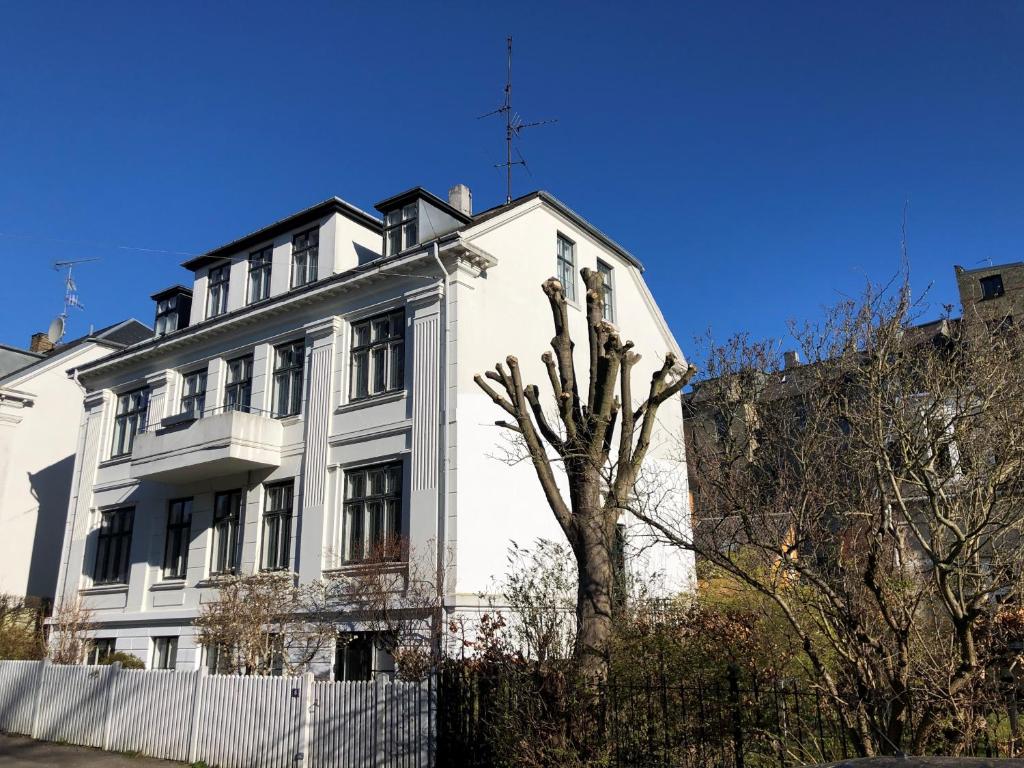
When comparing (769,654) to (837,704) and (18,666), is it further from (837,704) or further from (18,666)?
(18,666)

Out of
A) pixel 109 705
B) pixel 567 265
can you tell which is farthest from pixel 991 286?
pixel 109 705

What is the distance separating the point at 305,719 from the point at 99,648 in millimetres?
13411

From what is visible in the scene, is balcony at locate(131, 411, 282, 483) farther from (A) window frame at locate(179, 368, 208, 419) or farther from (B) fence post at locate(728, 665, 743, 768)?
(B) fence post at locate(728, 665, 743, 768)

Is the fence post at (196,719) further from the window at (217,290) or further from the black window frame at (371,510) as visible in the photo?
the window at (217,290)

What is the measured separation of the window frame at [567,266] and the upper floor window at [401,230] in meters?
3.95

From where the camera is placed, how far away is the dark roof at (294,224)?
20.6 meters

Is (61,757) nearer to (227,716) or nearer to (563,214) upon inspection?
(227,716)

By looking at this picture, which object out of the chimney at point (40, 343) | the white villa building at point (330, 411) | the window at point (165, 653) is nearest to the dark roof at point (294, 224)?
A: the white villa building at point (330, 411)

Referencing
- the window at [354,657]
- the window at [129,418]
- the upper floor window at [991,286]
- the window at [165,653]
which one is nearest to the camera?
the window at [354,657]

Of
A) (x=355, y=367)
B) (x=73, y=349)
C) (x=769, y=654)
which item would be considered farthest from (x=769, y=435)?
(x=73, y=349)

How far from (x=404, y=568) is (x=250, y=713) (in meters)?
4.28

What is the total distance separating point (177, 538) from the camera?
21219mm

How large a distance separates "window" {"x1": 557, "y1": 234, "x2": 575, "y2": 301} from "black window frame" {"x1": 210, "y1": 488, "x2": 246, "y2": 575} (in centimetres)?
983

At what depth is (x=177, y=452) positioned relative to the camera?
19.8 meters
